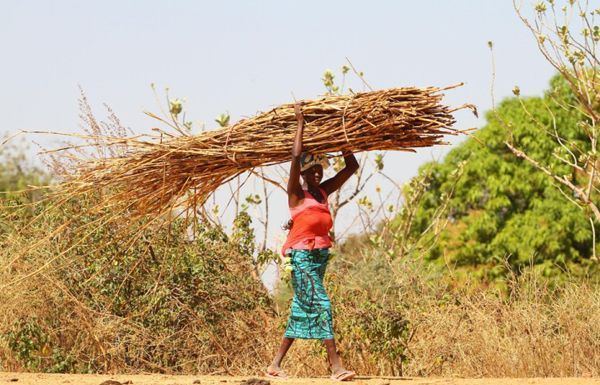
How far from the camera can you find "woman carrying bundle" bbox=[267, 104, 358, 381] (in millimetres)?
6688

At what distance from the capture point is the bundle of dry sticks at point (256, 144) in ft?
21.5

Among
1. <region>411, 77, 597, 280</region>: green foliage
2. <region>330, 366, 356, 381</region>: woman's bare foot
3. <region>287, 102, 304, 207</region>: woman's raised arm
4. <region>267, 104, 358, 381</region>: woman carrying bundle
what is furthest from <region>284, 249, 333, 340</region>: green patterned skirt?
<region>411, 77, 597, 280</region>: green foliage

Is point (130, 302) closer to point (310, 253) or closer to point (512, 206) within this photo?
point (310, 253)

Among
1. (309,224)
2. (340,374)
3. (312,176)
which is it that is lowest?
(340,374)

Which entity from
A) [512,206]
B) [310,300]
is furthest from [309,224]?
[512,206]

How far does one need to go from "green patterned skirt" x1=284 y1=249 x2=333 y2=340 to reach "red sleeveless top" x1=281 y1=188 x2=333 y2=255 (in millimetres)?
51

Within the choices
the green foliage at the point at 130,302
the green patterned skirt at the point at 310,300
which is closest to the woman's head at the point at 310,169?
the green patterned skirt at the point at 310,300

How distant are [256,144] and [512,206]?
12.9 meters

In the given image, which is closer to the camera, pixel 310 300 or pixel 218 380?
pixel 310 300

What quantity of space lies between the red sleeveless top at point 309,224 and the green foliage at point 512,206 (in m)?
11.2

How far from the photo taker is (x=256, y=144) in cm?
677

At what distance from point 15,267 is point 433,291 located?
3518 mm

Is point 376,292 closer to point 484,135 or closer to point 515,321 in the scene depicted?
point 515,321

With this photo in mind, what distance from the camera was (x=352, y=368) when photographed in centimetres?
812
